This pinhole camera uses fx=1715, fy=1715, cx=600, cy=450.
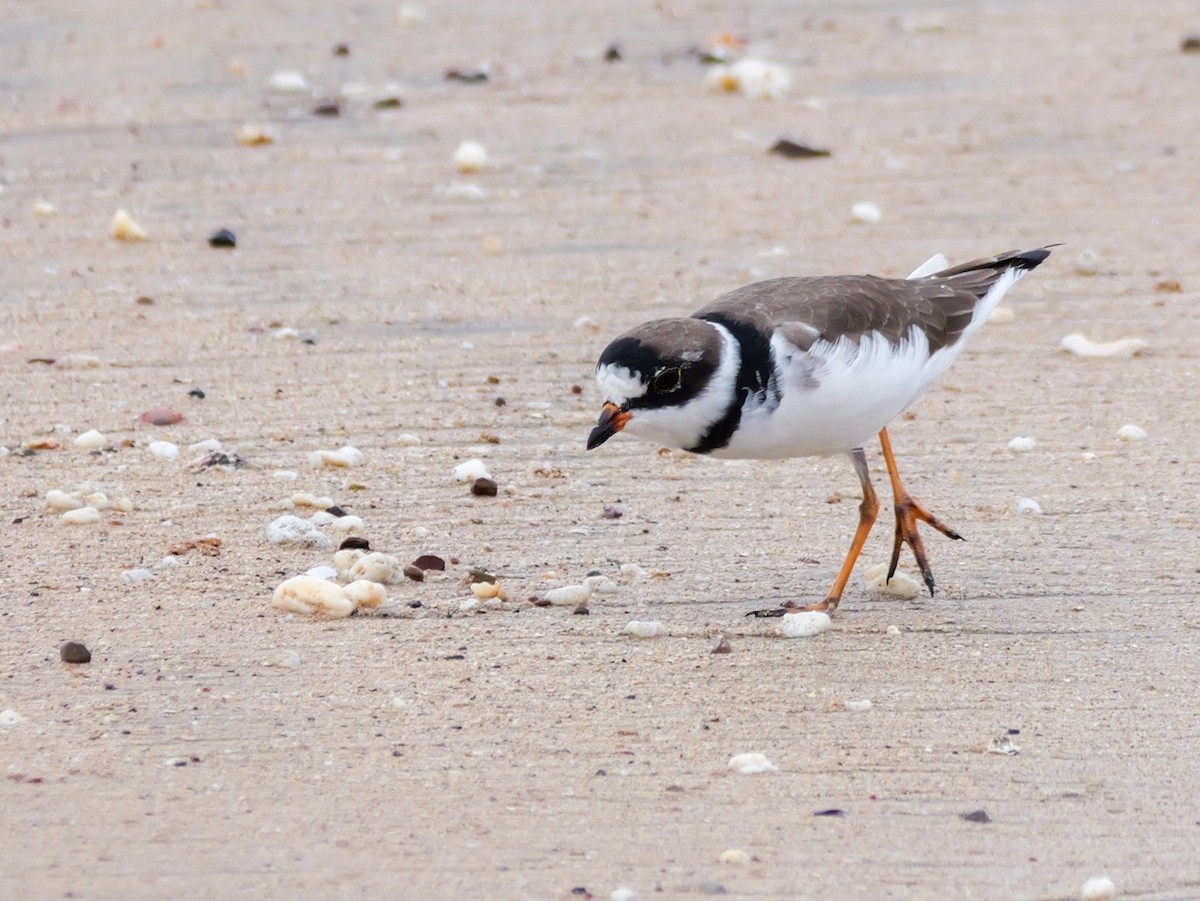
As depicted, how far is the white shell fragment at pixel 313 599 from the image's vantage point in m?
4.38

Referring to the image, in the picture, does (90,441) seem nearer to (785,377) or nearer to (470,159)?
(785,377)

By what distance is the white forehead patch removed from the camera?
4.13 metres

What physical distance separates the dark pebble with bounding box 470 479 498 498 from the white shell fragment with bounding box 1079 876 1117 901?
2.50 meters

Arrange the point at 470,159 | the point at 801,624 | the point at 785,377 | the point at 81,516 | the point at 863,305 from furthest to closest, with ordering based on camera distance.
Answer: the point at 470,159 → the point at 81,516 → the point at 863,305 → the point at 801,624 → the point at 785,377

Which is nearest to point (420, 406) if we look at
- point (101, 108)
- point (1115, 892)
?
point (1115, 892)

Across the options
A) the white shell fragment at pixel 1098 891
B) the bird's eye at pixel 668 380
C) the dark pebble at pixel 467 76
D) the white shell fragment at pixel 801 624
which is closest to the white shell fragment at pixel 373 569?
the bird's eye at pixel 668 380

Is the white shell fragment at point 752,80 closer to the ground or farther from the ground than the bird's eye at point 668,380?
farther from the ground

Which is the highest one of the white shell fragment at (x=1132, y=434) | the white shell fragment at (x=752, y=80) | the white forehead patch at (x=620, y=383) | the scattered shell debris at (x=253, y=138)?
the white shell fragment at (x=752, y=80)

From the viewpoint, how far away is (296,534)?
15.9 feet

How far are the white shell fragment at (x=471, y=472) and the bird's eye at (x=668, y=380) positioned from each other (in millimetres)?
1286

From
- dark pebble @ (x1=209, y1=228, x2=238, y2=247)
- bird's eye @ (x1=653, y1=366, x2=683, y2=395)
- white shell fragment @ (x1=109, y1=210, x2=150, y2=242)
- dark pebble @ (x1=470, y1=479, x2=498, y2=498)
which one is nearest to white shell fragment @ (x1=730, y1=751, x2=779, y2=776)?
bird's eye @ (x1=653, y1=366, x2=683, y2=395)

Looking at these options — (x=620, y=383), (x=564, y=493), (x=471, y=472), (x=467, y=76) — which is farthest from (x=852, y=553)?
(x=467, y=76)

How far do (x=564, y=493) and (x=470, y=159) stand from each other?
3.45 meters

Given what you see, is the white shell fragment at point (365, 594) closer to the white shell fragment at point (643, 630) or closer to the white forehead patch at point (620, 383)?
the white shell fragment at point (643, 630)
